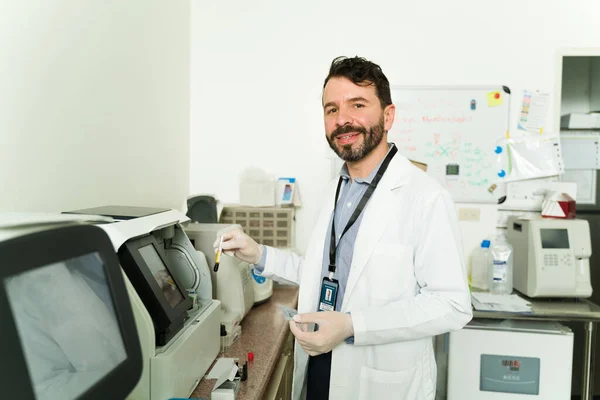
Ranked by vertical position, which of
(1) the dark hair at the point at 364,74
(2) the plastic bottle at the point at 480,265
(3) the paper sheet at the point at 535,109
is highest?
(3) the paper sheet at the point at 535,109

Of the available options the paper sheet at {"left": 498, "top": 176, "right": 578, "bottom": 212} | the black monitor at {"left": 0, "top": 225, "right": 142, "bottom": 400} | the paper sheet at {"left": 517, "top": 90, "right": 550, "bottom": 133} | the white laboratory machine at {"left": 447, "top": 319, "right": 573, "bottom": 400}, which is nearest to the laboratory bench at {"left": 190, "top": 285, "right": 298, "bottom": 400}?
the black monitor at {"left": 0, "top": 225, "right": 142, "bottom": 400}

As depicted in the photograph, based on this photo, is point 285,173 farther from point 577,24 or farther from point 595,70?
point 595,70

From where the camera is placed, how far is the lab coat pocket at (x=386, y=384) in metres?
1.32

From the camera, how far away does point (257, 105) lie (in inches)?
Answer: 114

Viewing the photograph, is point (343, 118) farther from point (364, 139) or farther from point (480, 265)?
point (480, 265)

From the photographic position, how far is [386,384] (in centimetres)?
132

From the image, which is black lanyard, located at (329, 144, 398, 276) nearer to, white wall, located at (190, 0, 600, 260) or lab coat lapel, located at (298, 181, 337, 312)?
lab coat lapel, located at (298, 181, 337, 312)

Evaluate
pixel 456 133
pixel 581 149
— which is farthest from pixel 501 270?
pixel 581 149

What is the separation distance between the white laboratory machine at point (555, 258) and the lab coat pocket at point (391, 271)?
144 centimetres

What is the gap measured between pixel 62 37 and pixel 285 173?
1609 mm

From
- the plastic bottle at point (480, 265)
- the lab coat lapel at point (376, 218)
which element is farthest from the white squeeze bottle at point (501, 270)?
the lab coat lapel at point (376, 218)

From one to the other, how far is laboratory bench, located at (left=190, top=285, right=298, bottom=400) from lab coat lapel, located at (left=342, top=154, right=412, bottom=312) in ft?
1.11

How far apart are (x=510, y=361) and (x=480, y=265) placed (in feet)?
2.07

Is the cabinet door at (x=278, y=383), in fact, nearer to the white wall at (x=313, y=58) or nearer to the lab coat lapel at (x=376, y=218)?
the lab coat lapel at (x=376, y=218)
